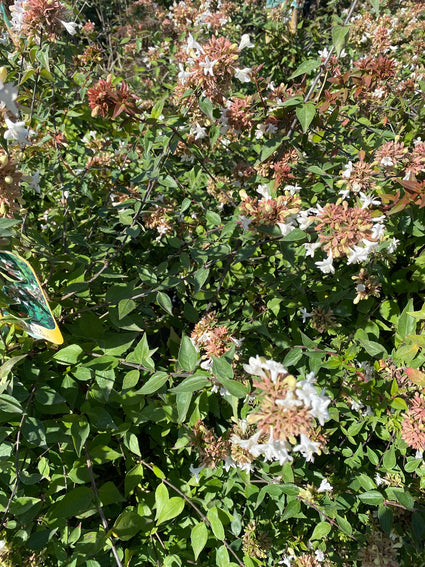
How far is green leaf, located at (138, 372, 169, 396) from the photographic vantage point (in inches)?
47.3

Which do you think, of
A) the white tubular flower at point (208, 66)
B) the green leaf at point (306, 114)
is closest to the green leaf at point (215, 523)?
the green leaf at point (306, 114)

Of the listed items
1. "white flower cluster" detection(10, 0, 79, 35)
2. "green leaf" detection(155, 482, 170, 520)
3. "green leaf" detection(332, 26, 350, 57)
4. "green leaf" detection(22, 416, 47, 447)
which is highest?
"green leaf" detection(332, 26, 350, 57)

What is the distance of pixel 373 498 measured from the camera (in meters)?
1.36

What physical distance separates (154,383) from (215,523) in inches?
20.1

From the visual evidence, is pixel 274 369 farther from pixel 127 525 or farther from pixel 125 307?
pixel 127 525

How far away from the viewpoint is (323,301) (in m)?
1.74

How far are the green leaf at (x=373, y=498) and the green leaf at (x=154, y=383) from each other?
0.82m

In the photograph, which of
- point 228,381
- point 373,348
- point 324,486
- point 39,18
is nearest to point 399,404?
point 373,348

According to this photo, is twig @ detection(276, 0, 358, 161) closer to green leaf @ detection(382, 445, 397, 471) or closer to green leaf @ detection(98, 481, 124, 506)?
green leaf @ detection(382, 445, 397, 471)

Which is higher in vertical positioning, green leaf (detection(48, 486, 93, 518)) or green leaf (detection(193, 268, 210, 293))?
green leaf (detection(193, 268, 210, 293))

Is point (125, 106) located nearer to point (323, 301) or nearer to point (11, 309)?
point (11, 309)

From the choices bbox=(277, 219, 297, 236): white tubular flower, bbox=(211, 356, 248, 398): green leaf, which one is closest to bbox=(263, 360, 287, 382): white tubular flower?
bbox=(211, 356, 248, 398): green leaf

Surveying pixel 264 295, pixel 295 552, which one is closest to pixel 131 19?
pixel 264 295

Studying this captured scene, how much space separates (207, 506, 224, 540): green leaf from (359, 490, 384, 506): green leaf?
0.51 metres
